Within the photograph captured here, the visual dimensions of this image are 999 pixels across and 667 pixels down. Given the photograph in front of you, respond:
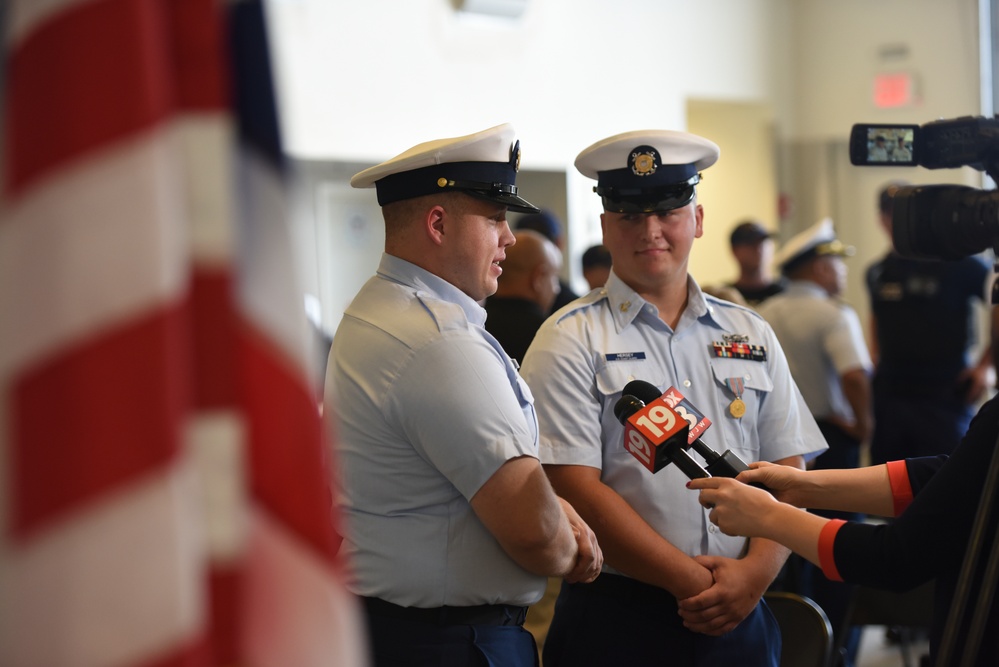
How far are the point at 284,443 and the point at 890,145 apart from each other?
1.30m

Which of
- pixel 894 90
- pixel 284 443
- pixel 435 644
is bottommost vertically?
pixel 435 644

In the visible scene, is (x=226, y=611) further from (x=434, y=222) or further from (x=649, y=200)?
(x=649, y=200)

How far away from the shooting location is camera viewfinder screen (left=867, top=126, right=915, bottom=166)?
1.66 m

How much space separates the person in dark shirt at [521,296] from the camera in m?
3.23

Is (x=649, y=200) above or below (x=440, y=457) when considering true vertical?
above

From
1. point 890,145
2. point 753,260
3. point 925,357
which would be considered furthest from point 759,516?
point 753,260

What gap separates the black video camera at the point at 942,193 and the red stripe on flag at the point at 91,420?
1301 millimetres

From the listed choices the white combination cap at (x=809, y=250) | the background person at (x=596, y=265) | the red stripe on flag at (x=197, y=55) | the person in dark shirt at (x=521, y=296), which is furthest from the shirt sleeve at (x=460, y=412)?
the white combination cap at (x=809, y=250)

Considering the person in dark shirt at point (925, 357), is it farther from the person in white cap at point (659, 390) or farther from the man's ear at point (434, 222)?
the man's ear at point (434, 222)

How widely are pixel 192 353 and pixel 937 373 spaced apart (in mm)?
4752

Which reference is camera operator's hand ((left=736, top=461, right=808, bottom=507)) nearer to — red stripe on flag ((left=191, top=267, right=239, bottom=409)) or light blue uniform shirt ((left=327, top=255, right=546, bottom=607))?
light blue uniform shirt ((left=327, top=255, right=546, bottom=607))

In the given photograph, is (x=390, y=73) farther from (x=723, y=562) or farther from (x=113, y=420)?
(x=113, y=420)

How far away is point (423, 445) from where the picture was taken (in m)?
1.67

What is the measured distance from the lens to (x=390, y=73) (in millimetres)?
5934
